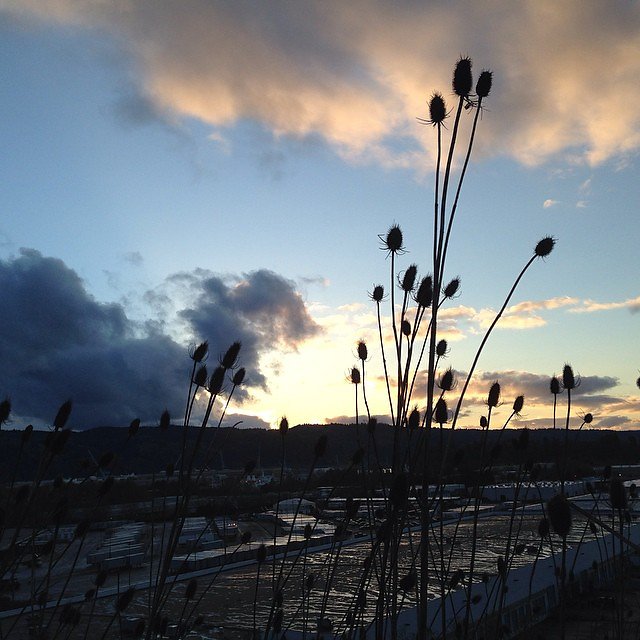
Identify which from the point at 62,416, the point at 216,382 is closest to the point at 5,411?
the point at 62,416

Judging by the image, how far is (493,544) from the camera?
90.8 feet

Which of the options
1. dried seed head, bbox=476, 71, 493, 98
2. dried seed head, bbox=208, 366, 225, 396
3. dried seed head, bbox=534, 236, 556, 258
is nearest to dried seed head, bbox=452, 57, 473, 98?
dried seed head, bbox=476, 71, 493, 98

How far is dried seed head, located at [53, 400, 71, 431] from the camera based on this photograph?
3.08 m

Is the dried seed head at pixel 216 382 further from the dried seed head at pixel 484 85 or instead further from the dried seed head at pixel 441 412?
the dried seed head at pixel 484 85

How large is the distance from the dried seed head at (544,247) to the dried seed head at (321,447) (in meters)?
1.82

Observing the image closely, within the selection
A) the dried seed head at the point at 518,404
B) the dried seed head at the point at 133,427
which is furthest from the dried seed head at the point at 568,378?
the dried seed head at the point at 133,427

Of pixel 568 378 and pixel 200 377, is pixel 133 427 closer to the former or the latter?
pixel 200 377

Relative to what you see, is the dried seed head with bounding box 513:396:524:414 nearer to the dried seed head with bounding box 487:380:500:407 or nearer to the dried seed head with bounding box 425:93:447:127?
the dried seed head with bounding box 487:380:500:407

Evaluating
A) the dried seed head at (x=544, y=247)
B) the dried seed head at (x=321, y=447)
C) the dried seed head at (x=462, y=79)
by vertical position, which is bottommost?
the dried seed head at (x=321, y=447)

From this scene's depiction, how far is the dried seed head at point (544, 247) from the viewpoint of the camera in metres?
3.72

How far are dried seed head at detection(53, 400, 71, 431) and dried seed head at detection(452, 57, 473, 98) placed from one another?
2648mm

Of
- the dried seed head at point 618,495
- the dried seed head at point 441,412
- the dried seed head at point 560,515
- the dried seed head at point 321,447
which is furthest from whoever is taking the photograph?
the dried seed head at point 441,412

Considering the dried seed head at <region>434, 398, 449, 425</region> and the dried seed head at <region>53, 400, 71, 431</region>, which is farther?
the dried seed head at <region>434, 398, 449, 425</region>

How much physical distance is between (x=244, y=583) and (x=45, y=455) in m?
19.4
